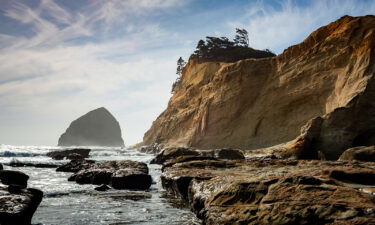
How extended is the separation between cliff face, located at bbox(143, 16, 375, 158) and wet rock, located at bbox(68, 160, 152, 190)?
1253cm

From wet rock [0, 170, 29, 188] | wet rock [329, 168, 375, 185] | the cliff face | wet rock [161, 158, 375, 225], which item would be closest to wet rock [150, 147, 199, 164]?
the cliff face

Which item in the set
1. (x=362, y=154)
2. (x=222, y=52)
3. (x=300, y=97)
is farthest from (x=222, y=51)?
(x=362, y=154)

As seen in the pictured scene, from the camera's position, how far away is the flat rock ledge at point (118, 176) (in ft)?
51.5

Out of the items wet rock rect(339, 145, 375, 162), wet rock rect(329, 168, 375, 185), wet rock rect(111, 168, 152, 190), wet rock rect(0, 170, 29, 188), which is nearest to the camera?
wet rock rect(329, 168, 375, 185)

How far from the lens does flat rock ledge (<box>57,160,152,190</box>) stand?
15.7 metres

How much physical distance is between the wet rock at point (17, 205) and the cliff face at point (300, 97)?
18.8 m

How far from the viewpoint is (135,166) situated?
61.4ft

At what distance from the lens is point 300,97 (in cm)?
3581

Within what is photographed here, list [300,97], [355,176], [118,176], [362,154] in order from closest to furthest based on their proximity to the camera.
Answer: [355,176], [118,176], [362,154], [300,97]

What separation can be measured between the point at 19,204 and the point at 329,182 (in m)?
7.20

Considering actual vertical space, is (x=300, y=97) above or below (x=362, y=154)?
above

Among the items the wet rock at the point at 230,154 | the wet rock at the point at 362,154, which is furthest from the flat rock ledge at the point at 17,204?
the wet rock at the point at 230,154

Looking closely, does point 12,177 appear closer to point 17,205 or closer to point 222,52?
point 17,205

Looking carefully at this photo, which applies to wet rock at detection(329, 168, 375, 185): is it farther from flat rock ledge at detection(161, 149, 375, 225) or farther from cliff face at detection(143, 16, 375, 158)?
cliff face at detection(143, 16, 375, 158)
